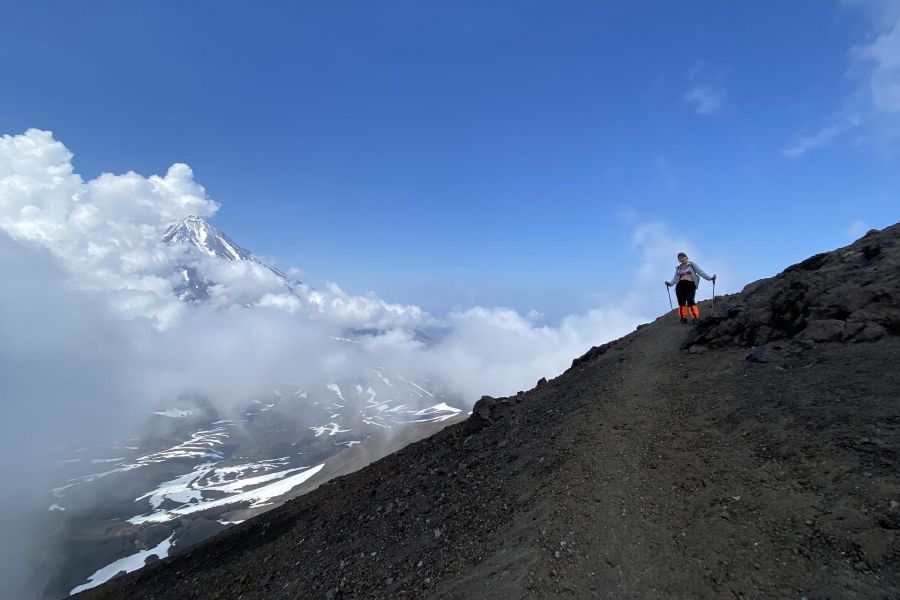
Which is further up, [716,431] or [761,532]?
[716,431]

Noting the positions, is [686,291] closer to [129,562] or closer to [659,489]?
[659,489]

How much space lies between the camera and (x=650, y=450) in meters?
11.7

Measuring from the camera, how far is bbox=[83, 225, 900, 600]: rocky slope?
7.54 m

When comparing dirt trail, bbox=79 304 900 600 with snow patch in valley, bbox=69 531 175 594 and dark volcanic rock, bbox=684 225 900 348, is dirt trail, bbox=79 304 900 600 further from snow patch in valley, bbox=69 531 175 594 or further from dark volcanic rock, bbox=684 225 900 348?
snow patch in valley, bbox=69 531 175 594

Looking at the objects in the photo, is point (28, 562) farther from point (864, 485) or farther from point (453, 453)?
point (864, 485)

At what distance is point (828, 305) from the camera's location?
16.5 meters

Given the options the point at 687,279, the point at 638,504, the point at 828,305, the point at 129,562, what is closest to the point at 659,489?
the point at 638,504

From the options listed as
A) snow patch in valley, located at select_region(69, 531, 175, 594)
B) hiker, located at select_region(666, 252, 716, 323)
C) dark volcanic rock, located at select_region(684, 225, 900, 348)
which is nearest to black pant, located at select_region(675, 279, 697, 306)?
hiker, located at select_region(666, 252, 716, 323)

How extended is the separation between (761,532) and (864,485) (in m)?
2.12

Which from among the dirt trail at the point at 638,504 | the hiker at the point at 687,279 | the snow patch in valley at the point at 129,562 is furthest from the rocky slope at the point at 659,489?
the snow patch in valley at the point at 129,562

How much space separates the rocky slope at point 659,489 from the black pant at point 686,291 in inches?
141

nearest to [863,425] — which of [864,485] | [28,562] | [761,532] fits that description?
[864,485]

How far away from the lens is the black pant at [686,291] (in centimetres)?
2266

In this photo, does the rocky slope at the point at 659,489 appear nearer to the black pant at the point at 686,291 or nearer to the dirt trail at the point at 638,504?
the dirt trail at the point at 638,504
